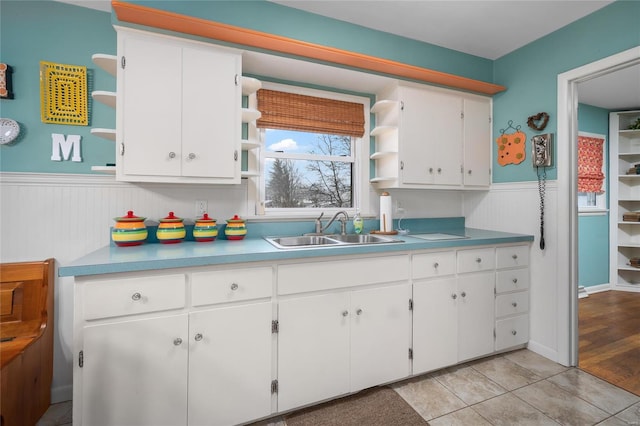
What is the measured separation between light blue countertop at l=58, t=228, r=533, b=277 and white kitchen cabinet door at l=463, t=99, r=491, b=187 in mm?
861

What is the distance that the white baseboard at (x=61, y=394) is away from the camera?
1761mm

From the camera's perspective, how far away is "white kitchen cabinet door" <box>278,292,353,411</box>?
5.26 ft

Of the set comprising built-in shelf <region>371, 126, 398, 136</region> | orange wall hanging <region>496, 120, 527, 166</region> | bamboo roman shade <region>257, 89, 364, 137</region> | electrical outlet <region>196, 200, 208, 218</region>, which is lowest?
electrical outlet <region>196, 200, 208, 218</region>

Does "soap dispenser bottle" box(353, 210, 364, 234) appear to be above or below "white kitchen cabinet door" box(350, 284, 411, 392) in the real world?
above

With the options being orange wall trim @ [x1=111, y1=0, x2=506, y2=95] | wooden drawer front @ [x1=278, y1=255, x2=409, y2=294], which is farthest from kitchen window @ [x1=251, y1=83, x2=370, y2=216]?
wooden drawer front @ [x1=278, y1=255, x2=409, y2=294]

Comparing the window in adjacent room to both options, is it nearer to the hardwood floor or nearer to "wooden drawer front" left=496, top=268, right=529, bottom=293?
the hardwood floor

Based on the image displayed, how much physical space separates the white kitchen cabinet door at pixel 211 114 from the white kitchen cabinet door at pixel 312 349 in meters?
0.93

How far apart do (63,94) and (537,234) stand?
11.7 feet

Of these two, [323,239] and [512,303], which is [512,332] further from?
[323,239]

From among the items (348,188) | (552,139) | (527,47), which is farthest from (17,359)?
(527,47)

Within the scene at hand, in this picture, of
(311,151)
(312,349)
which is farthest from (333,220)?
(312,349)

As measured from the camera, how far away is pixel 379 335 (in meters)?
1.83

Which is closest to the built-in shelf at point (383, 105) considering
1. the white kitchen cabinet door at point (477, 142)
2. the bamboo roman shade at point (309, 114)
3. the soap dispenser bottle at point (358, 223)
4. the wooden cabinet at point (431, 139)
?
the wooden cabinet at point (431, 139)

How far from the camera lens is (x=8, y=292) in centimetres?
161
